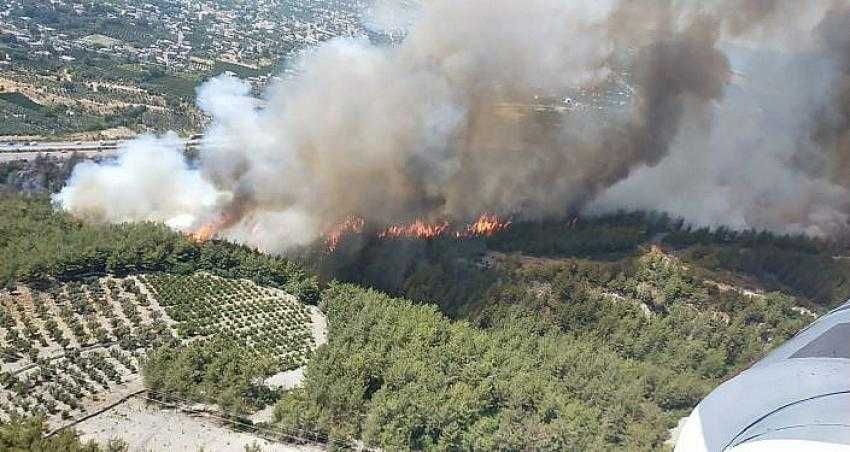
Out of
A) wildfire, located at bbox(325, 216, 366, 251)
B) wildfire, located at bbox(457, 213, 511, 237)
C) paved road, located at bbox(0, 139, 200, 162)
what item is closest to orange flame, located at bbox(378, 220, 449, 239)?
wildfire, located at bbox(457, 213, 511, 237)

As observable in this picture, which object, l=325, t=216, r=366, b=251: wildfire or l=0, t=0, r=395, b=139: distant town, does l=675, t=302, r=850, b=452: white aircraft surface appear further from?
l=0, t=0, r=395, b=139: distant town

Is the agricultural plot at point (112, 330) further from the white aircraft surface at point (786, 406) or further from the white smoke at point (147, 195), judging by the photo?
the white aircraft surface at point (786, 406)

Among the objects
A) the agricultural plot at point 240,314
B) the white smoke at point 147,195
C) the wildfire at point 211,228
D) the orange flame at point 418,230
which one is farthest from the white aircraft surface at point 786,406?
the white smoke at point 147,195

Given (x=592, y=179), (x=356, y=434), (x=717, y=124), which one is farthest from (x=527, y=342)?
(x=717, y=124)

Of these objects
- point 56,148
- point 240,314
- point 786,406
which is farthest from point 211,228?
point 786,406

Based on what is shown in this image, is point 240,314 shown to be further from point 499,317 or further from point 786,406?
point 786,406

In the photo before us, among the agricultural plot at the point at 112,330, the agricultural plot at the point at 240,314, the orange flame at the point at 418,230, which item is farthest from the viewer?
the orange flame at the point at 418,230

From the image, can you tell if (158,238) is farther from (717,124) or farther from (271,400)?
(717,124)
